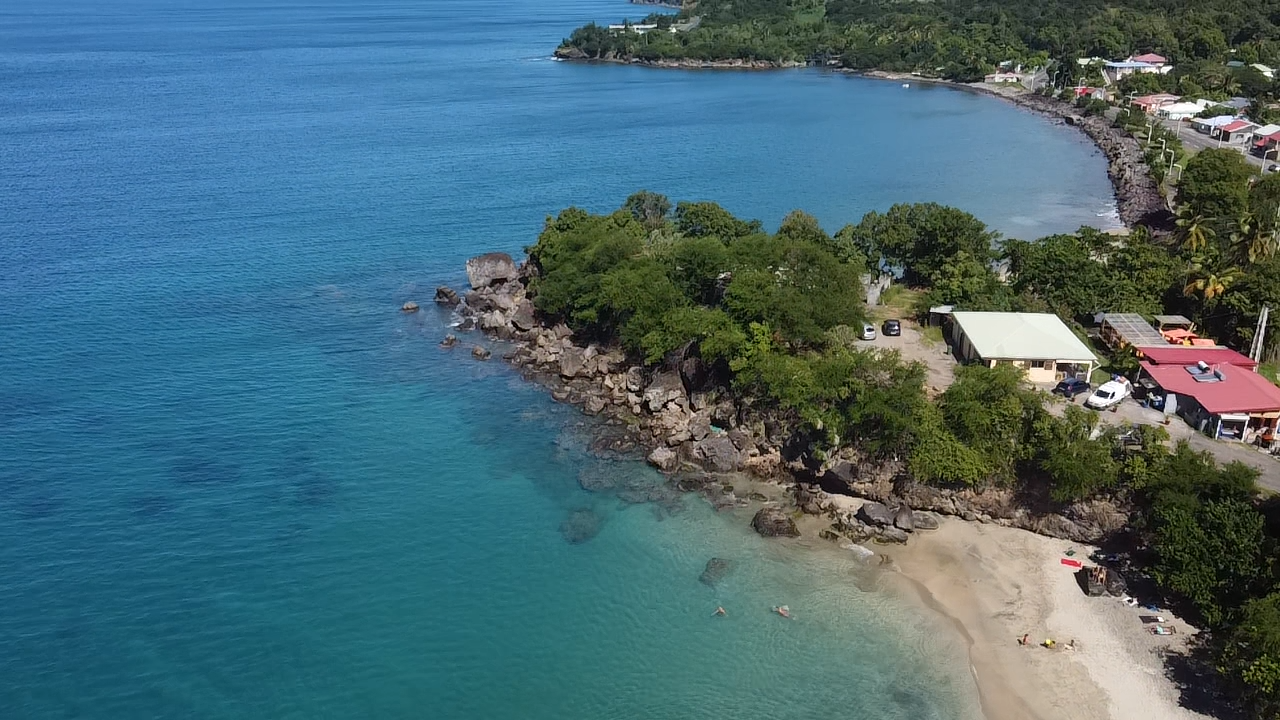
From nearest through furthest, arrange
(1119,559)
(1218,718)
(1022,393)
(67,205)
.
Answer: (1218,718) → (1119,559) → (1022,393) → (67,205)

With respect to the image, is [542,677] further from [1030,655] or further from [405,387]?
[405,387]

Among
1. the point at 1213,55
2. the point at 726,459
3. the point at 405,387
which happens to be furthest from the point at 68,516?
the point at 1213,55

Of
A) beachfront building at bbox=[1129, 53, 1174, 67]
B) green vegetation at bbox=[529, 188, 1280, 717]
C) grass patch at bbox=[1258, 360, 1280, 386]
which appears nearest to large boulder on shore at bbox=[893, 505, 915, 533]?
green vegetation at bbox=[529, 188, 1280, 717]

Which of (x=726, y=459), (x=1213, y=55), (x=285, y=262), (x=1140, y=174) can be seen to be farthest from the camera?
(x=1213, y=55)

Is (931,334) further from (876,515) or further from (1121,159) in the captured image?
(1121,159)

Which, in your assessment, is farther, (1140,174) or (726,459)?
(1140,174)

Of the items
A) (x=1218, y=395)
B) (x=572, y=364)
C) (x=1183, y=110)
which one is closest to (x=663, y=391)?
(x=572, y=364)

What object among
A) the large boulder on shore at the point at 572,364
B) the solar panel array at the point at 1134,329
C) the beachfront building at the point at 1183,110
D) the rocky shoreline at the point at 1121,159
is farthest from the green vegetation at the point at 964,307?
the beachfront building at the point at 1183,110

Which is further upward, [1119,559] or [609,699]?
[1119,559]

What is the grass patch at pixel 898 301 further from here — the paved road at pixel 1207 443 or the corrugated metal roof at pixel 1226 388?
the paved road at pixel 1207 443
